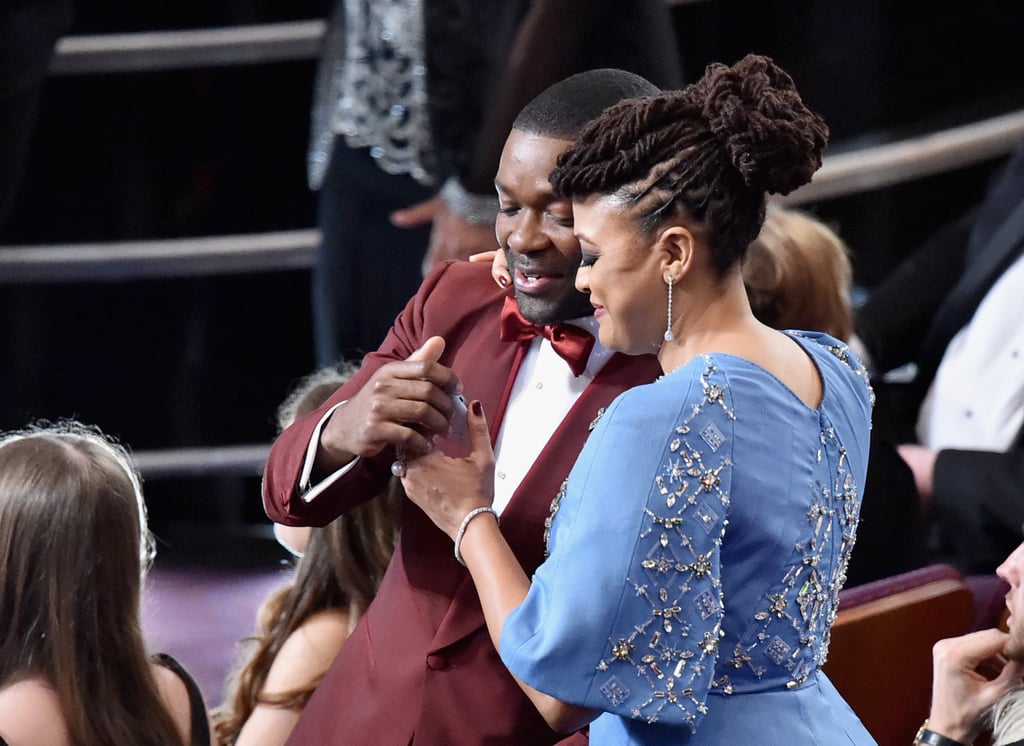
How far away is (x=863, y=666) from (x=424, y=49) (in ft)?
6.43

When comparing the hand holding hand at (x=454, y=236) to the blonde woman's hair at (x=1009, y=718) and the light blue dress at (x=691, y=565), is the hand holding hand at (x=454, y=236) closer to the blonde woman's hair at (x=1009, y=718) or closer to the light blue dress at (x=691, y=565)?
the blonde woman's hair at (x=1009, y=718)

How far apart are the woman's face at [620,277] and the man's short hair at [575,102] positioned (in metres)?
0.13

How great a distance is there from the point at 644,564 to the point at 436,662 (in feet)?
1.15

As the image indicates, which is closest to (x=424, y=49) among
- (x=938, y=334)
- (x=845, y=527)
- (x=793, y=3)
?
(x=793, y=3)

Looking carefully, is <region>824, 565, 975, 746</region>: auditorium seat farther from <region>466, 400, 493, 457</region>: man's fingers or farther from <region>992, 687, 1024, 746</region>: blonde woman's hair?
<region>466, 400, 493, 457</region>: man's fingers

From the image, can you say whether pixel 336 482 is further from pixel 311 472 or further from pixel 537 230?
pixel 537 230

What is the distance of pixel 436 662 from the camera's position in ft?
4.88

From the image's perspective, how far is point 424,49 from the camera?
131 inches

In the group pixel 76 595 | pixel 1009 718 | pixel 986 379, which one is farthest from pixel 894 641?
pixel 986 379

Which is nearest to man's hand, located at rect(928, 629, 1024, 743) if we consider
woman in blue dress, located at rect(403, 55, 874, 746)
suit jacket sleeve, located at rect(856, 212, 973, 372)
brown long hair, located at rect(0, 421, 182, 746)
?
woman in blue dress, located at rect(403, 55, 874, 746)

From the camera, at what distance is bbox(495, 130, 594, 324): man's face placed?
1.44m

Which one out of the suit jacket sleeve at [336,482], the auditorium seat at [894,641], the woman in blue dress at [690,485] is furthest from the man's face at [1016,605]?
the suit jacket sleeve at [336,482]

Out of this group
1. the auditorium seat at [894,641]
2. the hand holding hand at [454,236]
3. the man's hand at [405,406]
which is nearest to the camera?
the man's hand at [405,406]

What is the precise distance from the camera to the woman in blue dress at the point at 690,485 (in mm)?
1229
